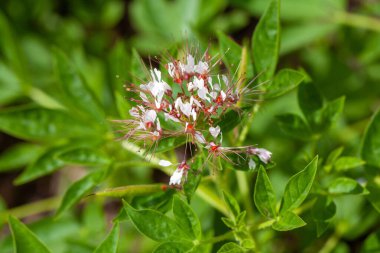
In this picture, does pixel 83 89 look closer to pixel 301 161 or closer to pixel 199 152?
pixel 199 152

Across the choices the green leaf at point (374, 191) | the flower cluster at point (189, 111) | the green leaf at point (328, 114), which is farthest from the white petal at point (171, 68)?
the green leaf at point (374, 191)

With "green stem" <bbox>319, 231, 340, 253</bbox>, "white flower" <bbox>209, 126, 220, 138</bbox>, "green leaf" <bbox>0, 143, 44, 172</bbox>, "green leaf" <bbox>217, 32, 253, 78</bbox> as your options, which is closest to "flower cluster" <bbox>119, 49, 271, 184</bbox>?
"white flower" <bbox>209, 126, 220, 138</bbox>

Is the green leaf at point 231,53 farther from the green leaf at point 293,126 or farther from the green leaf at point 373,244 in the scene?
the green leaf at point 373,244

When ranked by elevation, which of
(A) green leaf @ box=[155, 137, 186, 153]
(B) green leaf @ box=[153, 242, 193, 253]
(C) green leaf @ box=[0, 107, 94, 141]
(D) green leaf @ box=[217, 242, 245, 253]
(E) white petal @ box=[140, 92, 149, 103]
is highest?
(C) green leaf @ box=[0, 107, 94, 141]

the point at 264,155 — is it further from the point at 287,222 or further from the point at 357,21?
the point at 357,21

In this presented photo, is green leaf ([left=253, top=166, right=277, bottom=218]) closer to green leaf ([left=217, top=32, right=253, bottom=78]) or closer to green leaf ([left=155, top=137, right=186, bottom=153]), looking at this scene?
green leaf ([left=155, top=137, right=186, bottom=153])

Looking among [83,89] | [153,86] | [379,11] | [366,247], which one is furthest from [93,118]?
[379,11]
